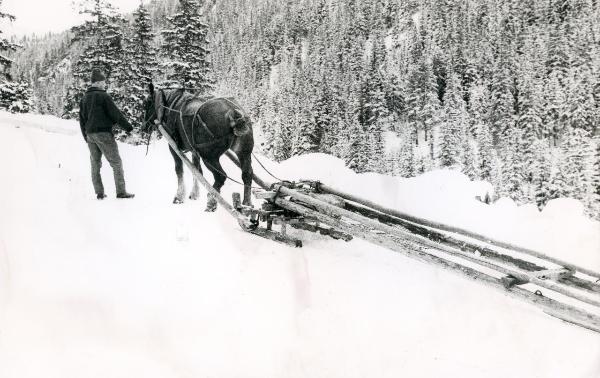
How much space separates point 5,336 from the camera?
10.5 ft

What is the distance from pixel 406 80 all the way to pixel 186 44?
92.9 meters

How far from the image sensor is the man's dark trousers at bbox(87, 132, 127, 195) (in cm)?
749

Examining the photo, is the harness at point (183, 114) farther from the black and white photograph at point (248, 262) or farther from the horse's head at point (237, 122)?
the horse's head at point (237, 122)

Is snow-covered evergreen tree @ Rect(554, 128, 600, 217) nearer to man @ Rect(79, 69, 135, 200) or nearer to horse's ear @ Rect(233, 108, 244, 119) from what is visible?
horse's ear @ Rect(233, 108, 244, 119)

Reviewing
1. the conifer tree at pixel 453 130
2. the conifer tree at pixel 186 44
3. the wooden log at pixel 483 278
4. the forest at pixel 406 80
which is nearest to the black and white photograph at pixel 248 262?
the wooden log at pixel 483 278

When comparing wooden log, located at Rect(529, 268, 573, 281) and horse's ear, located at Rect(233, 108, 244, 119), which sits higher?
horse's ear, located at Rect(233, 108, 244, 119)

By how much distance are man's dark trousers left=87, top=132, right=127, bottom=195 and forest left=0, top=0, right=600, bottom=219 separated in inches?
437

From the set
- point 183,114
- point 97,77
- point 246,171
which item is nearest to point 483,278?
point 246,171

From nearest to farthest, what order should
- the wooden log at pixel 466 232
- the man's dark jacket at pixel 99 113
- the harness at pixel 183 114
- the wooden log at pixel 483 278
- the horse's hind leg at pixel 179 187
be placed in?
the wooden log at pixel 483 278, the wooden log at pixel 466 232, the harness at pixel 183 114, the man's dark jacket at pixel 99 113, the horse's hind leg at pixel 179 187

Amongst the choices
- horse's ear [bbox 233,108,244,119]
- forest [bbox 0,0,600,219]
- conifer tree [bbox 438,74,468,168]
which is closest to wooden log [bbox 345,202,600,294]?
horse's ear [bbox 233,108,244,119]

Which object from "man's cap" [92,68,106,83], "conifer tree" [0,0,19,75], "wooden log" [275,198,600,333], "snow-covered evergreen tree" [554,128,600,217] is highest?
A: "conifer tree" [0,0,19,75]

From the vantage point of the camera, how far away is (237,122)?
22.8ft

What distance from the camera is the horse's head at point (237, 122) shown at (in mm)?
6957

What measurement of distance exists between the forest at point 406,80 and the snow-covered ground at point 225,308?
14.5 m
